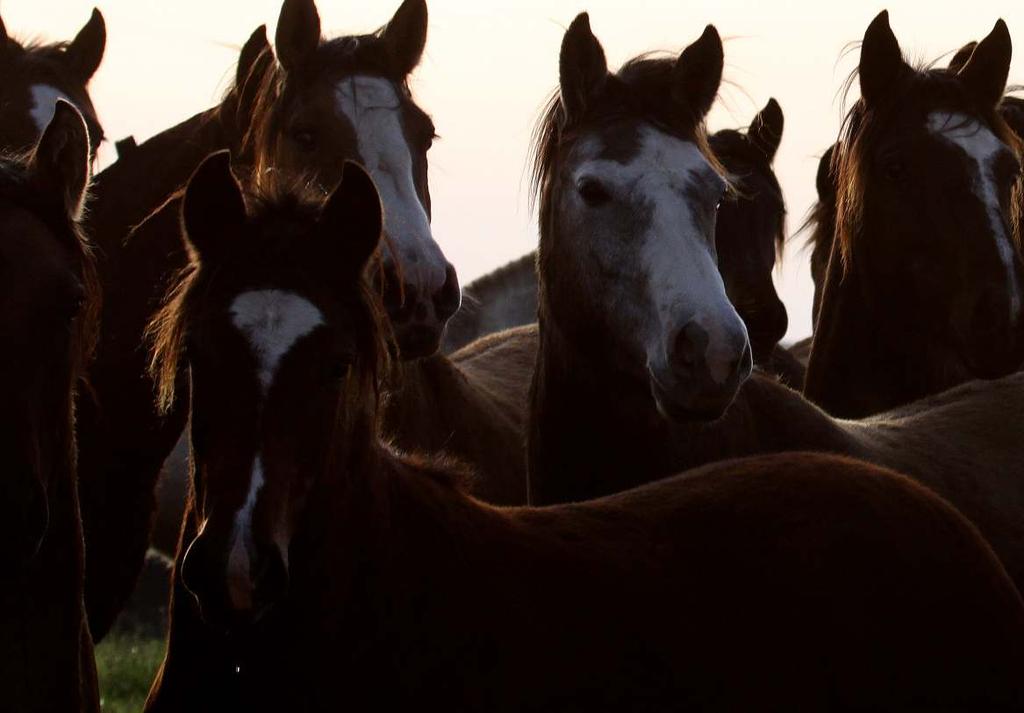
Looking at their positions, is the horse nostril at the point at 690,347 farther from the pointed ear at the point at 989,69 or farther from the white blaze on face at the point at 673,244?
the pointed ear at the point at 989,69

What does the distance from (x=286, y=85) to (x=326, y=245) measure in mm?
2501

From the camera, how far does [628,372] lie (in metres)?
5.43

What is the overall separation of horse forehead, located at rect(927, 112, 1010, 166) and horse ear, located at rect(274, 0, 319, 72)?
2134 mm

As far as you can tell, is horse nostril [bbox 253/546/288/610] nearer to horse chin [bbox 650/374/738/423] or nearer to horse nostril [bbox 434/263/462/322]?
horse chin [bbox 650/374/738/423]

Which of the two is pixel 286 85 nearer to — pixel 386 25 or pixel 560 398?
pixel 386 25

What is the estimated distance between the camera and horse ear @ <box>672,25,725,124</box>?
577 centimetres

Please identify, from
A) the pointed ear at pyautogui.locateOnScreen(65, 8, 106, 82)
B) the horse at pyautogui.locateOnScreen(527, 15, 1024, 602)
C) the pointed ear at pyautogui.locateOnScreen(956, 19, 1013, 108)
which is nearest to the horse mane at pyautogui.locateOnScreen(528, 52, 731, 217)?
the horse at pyautogui.locateOnScreen(527, 15, 1024, 602)

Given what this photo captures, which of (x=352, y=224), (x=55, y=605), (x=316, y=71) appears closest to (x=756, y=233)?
(x=316, y=71)

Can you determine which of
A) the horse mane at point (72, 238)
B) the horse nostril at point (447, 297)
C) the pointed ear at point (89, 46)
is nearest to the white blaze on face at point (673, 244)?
the horse nostril at point (447, 297)

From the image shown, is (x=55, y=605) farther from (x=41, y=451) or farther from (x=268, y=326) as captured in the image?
(x=268, y=326)

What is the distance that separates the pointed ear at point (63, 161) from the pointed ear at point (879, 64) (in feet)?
10.5

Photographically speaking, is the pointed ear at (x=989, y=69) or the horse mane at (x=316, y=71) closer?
the horse mane at (x=316, y=71)

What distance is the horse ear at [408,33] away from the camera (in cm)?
667

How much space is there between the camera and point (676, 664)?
12.9 ft
